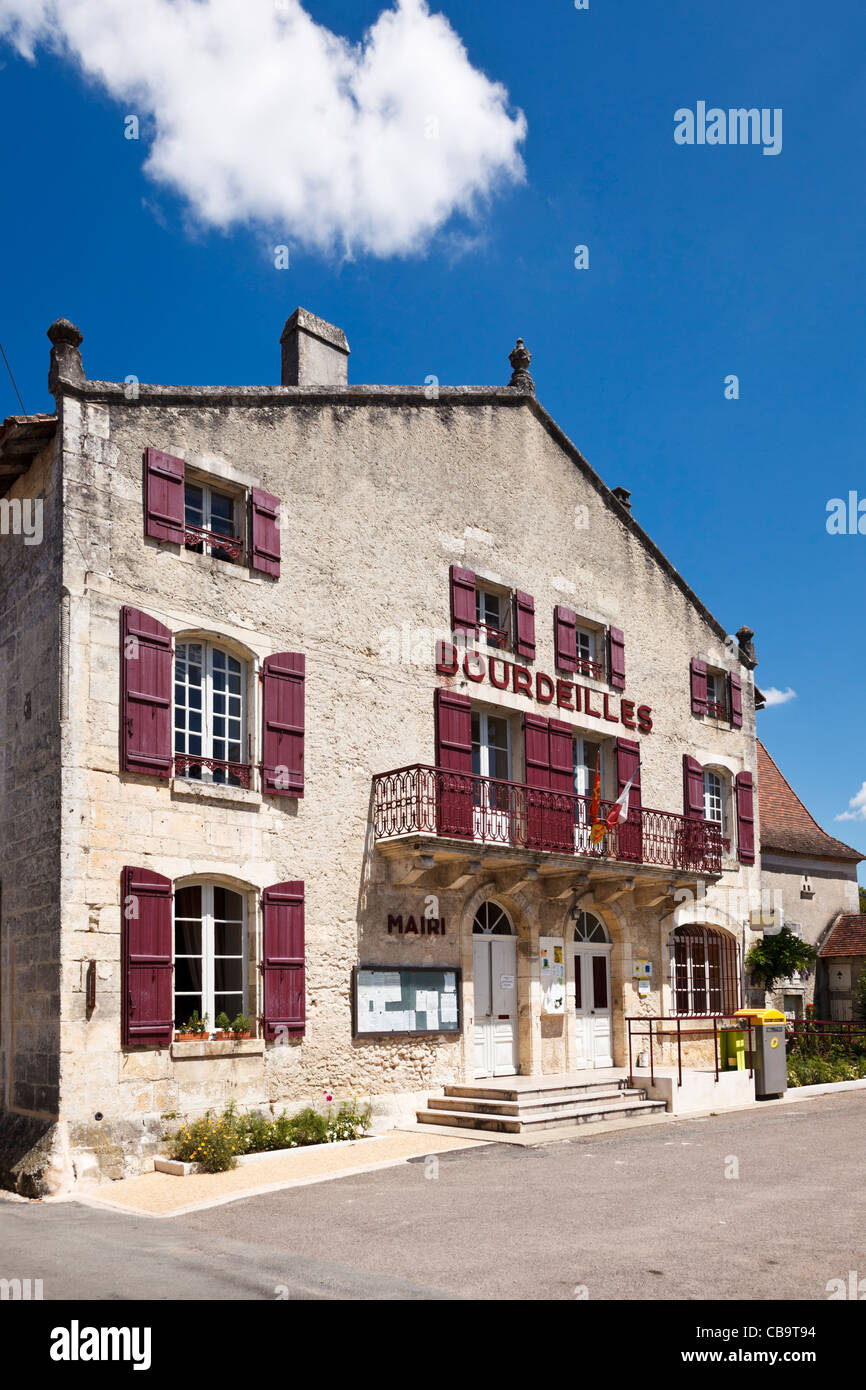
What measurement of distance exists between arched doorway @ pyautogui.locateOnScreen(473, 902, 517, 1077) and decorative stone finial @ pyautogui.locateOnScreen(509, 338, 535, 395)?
23.8 feet

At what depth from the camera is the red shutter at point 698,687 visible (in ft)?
64.1

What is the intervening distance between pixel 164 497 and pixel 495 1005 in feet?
24.1

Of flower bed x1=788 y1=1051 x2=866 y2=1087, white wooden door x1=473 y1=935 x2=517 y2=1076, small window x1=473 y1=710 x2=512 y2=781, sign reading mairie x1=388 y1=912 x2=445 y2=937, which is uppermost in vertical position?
small window x1=473 y1=710 x2=512 y2=781

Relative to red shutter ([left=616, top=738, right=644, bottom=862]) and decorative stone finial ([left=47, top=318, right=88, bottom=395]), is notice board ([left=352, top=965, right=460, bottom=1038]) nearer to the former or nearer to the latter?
red shutter ([left=616, top=738, right=644, bottom=862])

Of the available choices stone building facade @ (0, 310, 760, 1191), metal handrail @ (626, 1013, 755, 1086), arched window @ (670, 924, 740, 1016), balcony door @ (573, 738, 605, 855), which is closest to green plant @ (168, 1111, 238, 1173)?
stone building facade @ (0, 310, 760, 1191)

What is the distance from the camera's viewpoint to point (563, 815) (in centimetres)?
1555

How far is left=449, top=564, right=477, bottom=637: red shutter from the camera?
1526cm

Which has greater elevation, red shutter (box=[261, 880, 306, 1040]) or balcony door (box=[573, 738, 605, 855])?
balcony door (box=[573, 738, 605, 855])

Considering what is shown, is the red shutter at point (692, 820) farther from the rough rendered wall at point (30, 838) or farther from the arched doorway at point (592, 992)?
the rough rendered wall at point (30, 838)

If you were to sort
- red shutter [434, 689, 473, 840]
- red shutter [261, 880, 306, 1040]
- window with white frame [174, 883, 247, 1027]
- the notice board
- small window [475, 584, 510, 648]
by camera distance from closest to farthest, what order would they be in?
window with white frame [174, 883, 247, 1027] → red shutter [261, 880, 306, 1040] → the notice board → red shutter [434, 689, 473, 840] → small window [475, 584, 510, 648]

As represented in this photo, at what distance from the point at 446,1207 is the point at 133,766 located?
4.88 m
